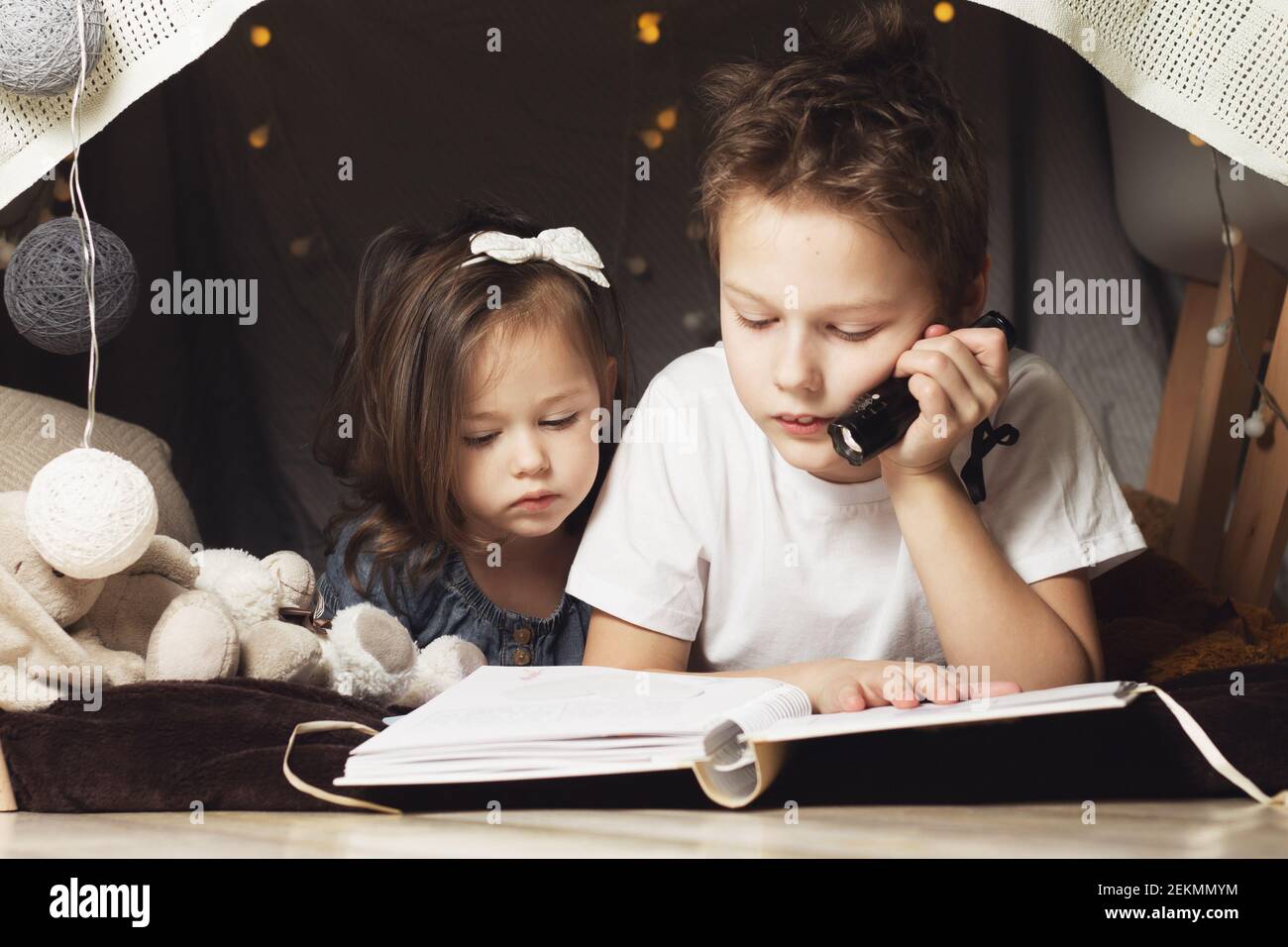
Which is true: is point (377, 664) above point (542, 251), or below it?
below

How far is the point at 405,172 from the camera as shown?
6.64 ft

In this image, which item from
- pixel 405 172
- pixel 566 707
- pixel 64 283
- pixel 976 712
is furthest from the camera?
pixel 405 172

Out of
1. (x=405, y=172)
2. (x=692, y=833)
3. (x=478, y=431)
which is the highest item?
(x=405, y=172)

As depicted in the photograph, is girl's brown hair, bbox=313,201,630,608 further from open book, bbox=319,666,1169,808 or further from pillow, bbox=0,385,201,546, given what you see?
open book, bbox=319,666,1169,808

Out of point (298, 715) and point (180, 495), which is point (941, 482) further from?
point (180, 495)

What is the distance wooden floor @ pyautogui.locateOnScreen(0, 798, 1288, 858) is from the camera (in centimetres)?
72

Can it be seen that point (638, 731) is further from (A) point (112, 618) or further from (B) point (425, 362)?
(B) point (425, 362)

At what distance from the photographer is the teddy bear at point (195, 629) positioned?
0.99 metres

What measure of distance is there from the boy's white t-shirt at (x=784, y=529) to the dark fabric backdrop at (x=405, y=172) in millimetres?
889

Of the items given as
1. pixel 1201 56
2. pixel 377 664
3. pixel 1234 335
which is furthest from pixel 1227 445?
pixel 377 664

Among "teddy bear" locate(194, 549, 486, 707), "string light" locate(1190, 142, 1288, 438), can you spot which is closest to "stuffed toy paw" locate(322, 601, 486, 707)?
"teddy bear" locate(194, 549, 486, 707)

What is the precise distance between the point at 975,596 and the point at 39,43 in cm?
86

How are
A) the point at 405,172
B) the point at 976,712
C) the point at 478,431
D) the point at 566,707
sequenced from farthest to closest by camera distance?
the point at 405,172 → the point at 478,431 → the point at 566,707 → the point at 976,712
